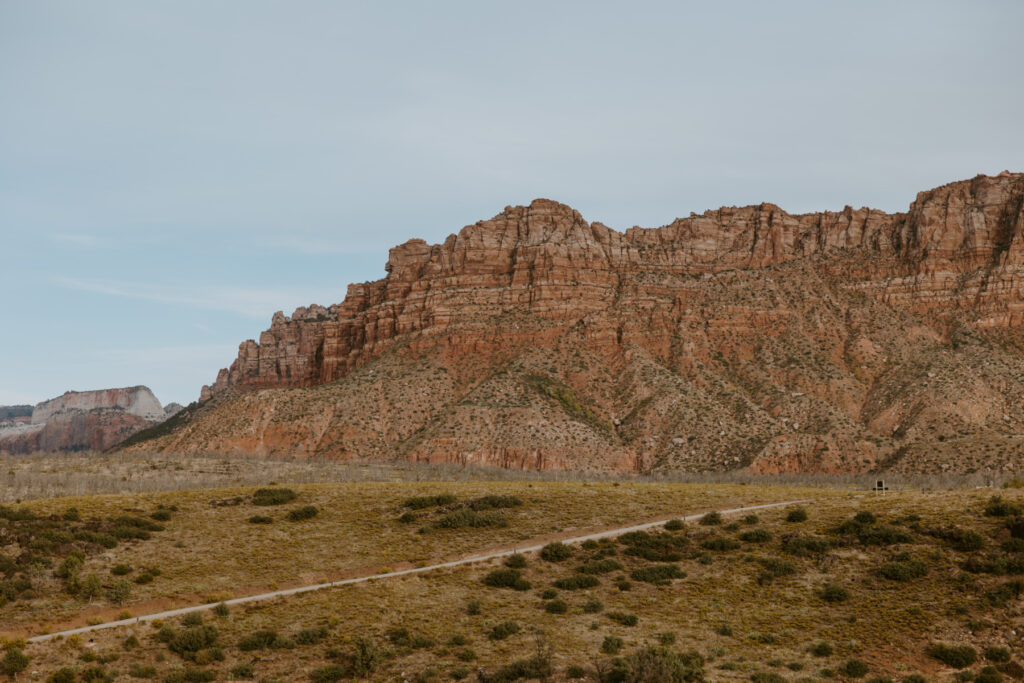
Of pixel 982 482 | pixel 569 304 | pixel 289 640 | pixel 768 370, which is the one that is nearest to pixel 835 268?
pixel 768 370

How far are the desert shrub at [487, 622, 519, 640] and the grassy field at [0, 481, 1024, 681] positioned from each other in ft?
0.33

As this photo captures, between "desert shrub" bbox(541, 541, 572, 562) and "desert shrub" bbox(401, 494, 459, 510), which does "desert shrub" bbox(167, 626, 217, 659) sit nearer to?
"desert shrub" bbox(541, 541, 572, 562)

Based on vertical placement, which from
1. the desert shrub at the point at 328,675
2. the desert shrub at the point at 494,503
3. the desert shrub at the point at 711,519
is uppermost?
the desert shrub at the point at 494,503

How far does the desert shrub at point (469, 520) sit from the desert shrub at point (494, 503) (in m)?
2.60

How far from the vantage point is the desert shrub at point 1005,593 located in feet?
116

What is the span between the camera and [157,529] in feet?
171

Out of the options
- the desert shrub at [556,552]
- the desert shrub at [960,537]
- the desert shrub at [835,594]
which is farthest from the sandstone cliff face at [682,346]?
the desert shrub at [835,594]

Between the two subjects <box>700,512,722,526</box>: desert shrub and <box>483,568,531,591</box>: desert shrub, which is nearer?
<box>483,568,531,591</box>: desert shrub

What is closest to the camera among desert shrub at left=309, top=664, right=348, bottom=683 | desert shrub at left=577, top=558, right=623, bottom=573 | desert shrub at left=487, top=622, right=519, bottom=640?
desert shrub at left=309, top=664, right=348, bottom=683

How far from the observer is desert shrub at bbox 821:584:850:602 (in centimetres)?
3819

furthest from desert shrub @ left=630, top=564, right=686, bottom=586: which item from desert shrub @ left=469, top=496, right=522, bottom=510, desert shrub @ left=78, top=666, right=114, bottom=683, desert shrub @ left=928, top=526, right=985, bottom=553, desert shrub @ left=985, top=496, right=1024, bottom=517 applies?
desert shrub @ left=78, top=666, right=114, bottom=683

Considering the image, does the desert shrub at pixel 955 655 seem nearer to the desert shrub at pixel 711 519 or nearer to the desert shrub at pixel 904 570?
the desert shrub at pixel 904 570

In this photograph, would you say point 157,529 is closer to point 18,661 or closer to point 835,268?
point 18,661

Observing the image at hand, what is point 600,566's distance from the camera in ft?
144
